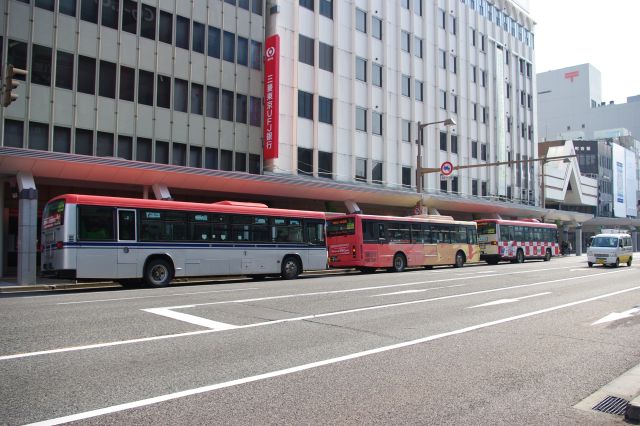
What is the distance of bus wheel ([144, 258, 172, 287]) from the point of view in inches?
706

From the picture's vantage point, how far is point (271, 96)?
2875cm

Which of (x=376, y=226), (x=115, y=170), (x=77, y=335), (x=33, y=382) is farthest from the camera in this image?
(x=376, y=226)

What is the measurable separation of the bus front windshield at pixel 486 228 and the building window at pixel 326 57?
46.3 ft

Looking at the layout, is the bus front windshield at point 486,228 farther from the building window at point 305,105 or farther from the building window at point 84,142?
the building window at point 84,142

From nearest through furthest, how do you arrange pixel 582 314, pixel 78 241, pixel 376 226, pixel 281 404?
pixel 281 404 → pixel 582 314 → pixel 78 241 → pixel 376 226

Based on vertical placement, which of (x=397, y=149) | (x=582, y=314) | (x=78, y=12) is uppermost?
(x=78, y=12)

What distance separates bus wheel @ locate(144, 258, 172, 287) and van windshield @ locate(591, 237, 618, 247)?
23699 millimetres

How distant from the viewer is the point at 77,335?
27.7 feet

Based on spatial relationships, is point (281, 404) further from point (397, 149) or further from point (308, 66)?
point (397, 149)

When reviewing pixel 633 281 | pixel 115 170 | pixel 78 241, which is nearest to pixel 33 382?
pixel 78 241

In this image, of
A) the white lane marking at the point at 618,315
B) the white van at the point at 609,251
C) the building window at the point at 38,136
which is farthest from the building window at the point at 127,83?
the white van at the point at 609,251

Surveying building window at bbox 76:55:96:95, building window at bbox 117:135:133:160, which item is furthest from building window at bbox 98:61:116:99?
building window at bbox 117:135:133:160

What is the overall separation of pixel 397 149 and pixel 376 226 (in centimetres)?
1380

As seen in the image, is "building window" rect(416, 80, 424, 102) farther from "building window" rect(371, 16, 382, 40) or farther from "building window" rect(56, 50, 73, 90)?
"building window" rect(56, 50, 73, 90)
